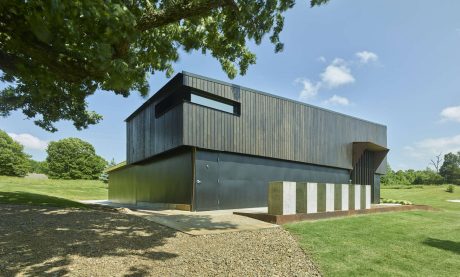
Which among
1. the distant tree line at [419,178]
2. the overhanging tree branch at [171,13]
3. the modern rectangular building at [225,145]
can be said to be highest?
the overhanging tree branch at [171,13]

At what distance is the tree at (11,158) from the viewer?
56.8 metres

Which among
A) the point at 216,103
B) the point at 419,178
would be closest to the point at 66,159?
the point at 216,103

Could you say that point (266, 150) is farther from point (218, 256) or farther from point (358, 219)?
point (218, 256)

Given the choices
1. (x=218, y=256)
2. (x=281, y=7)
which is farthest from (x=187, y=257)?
(x=281, y=7)

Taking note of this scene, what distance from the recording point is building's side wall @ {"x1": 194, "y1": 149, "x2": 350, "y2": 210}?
45.5 ft

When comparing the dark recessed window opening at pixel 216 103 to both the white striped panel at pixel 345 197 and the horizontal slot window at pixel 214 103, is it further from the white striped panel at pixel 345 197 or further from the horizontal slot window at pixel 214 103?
the white striped panel at pixel 345 197

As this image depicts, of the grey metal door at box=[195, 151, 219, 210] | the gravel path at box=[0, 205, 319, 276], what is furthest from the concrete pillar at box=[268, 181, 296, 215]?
the grey metal door at box=[195, 151, 219, 210]

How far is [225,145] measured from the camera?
575 inches

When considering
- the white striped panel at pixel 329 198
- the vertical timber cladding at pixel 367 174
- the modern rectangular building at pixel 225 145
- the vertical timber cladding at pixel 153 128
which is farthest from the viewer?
the vertical timber cladding at pixel 367 174

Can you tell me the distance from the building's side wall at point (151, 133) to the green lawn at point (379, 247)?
6968 mm

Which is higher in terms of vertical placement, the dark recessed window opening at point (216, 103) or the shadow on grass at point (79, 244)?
the dark recessed window opening at point (216, 103)

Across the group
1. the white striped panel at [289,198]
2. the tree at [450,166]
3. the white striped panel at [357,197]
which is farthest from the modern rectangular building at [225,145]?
the tree at [450,166]

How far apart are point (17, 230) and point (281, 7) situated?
9395 millimetres

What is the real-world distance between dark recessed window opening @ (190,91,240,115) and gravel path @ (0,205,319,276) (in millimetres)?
6498
